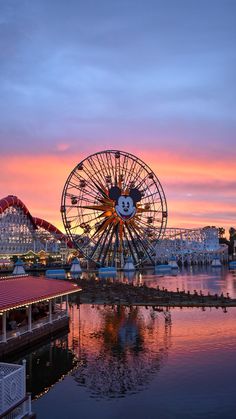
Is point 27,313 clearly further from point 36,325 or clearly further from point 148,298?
point 148,298

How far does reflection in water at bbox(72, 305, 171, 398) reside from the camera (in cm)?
1991

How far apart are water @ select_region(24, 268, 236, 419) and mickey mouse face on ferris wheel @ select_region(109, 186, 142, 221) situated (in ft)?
203

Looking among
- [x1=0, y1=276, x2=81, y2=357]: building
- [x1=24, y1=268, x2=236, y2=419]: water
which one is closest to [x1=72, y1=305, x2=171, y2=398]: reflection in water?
[x1=24, y1=268, x2=236, y2=419]: water

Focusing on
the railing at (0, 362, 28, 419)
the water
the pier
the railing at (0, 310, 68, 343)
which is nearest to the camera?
the railing at (0, 362, 28, 419)

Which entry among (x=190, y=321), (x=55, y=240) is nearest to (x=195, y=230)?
(x=55, y=240)

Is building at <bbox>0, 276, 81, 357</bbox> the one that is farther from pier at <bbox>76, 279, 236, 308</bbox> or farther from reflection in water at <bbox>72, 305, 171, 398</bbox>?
pier at <bbox>76, 279, 236, 308</bbox>

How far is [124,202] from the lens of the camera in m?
96.4

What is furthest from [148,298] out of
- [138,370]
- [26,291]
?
[138,370]

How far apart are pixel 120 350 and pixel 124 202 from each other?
71.4m

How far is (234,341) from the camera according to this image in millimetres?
27016

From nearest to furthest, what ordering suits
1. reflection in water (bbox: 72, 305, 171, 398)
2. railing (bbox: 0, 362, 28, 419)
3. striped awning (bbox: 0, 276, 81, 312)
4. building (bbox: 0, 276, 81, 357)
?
railing (bbox: 0, 362, 28, 419), reflection in water (bbox: 72, 305, 171, 398), striped awning (bbox: 0, 276, 81, 312), building (bbox: 0, 276, 81, 357)

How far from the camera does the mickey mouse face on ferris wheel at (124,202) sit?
3765 inches

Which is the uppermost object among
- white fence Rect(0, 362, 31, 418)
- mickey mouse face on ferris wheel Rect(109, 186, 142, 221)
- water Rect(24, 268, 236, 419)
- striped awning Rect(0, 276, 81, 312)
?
mickey mouse face on ferris wheel Rect(109, 186, 142, 221)

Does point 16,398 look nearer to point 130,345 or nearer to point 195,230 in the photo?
point 130,345
